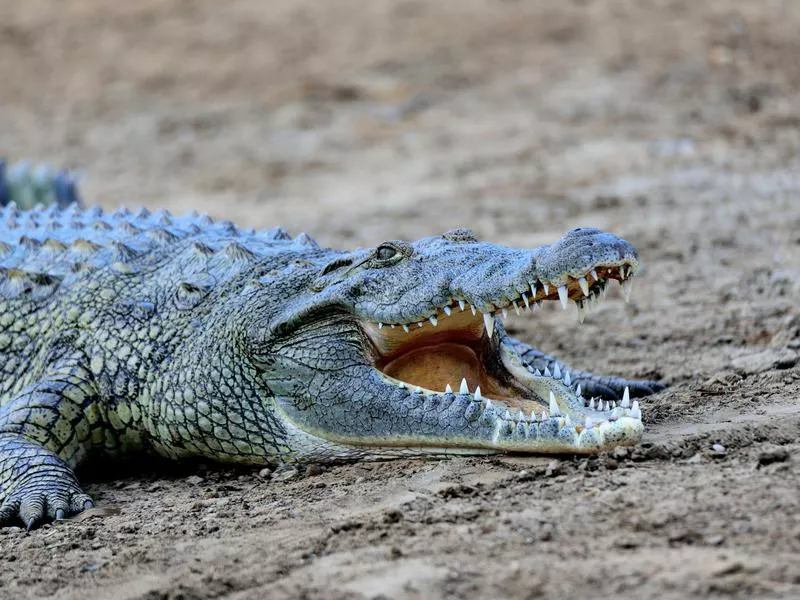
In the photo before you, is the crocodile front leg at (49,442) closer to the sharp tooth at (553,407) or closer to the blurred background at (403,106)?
the sharp tooth at (553,407)

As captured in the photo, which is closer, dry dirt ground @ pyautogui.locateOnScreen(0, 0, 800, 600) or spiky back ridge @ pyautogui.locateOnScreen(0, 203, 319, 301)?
dry dirt ground @ pyautogui.locateOnScreen(0, 0, 800, 600)

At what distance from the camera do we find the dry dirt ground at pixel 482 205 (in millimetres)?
3330

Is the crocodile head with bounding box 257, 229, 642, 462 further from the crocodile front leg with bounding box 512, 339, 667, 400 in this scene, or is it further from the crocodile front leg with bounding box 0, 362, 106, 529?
the crocodile front leg with bounding box 0, 362, 106, 529

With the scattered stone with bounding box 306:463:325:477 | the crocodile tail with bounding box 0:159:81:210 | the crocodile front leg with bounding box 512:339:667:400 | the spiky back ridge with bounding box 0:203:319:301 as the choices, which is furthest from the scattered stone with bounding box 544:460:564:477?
the crocodile tail with bounding box 0:159:81:210

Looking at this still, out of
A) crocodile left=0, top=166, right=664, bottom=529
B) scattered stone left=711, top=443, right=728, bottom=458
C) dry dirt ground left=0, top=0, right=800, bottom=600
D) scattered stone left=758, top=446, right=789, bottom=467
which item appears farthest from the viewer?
crocodile left=0, top=166, right=664, bottom=529

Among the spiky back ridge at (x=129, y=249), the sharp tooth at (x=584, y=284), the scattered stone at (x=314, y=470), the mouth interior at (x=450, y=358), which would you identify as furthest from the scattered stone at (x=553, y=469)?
the spiky back ridge at (x=129, y=249)

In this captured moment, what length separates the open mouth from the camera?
4211 millimetres

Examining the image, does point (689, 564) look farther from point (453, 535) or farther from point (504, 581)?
point (453, 535)

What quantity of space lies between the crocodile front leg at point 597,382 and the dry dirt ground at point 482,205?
0.39ft

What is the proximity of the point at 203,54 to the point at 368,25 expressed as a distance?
7.23 ft

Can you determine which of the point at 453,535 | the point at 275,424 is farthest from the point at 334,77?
the point at 453,535

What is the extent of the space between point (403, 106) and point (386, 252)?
27.9 feet

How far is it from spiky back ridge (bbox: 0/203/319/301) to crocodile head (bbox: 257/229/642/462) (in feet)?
2.05

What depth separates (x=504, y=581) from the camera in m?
3.06
